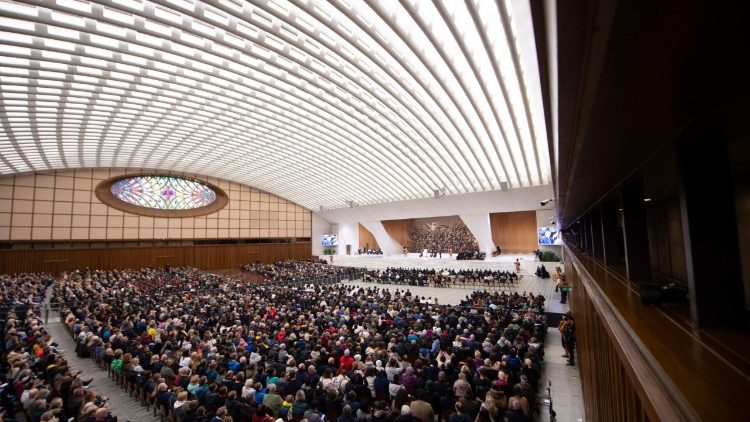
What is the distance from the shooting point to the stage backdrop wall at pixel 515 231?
3503 cm

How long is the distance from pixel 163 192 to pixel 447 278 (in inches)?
1186

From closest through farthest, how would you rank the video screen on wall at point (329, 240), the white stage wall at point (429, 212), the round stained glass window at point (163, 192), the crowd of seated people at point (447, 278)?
the crowd of seated people at point (447, 278) < the white stage wall at point (429, 212) < the round stained glass window at point (163, 192) < the video screen on wall at point (329, 240)

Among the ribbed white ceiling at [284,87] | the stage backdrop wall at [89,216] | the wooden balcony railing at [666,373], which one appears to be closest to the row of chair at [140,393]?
the wooden balcony railing at [666,373]

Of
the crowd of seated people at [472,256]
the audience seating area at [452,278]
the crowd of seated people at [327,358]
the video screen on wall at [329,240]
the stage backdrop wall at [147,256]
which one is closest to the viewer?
the crowd of seated people at [327,358]

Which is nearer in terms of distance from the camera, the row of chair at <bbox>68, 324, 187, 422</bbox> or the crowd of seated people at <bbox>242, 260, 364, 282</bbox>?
the row of chair at <bbox>68, 324, 187, 422</bbox>

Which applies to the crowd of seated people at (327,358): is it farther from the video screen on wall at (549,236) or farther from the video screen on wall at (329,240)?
the video screen on wall at (329,240)

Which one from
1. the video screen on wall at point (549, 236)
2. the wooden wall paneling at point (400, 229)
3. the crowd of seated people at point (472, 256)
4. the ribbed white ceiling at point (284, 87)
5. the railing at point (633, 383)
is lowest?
the crowd of seated people at point (472, 256)

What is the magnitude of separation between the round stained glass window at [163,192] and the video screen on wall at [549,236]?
33.6m

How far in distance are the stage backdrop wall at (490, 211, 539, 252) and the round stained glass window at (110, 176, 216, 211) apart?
31303 millimetres

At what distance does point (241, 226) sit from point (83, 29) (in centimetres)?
2950

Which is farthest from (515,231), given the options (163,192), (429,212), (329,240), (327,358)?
(163,192)

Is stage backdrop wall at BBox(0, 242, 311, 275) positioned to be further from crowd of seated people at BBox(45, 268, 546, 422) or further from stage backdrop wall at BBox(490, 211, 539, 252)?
stage backdrop wall at BBox(490, 211, 539, 252)

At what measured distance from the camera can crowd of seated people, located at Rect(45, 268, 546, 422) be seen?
6.01 meters

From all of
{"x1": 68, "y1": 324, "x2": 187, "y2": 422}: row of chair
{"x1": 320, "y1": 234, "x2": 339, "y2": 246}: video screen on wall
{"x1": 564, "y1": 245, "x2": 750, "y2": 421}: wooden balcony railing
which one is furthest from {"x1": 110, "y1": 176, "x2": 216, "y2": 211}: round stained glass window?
{"x1": 564, "y1": 245, "x2": 750, "y2": 421}: wooden balcony railing
